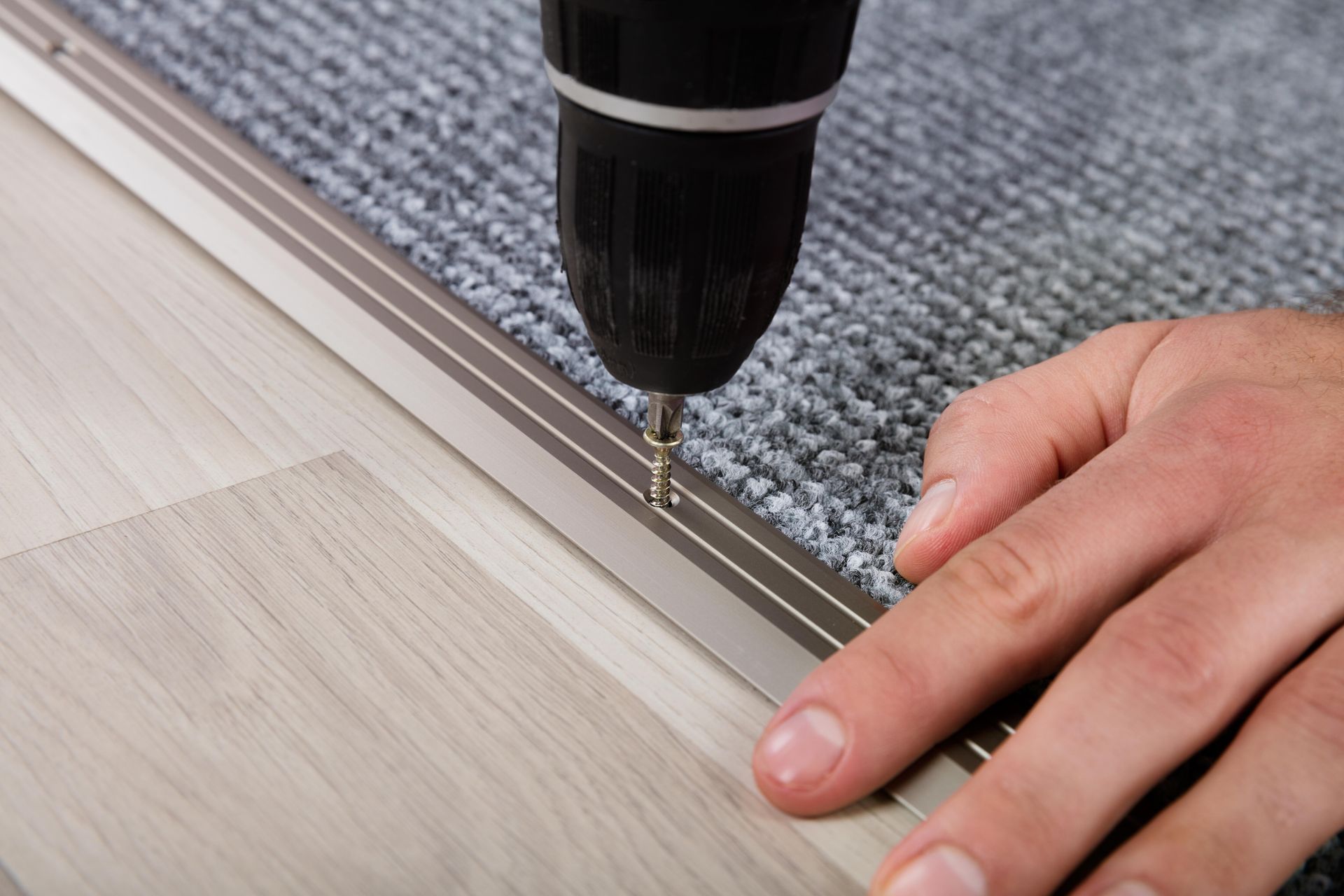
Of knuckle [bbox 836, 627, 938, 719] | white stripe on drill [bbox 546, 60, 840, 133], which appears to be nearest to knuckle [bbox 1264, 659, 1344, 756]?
knuckle [bbox 836, 627, 938, 719]

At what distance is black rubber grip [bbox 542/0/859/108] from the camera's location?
0.26 metres

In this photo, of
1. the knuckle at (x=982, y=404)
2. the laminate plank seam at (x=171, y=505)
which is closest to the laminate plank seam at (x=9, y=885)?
the laminate plank seam at (x=171, y=505)

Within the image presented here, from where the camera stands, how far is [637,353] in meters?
0.32

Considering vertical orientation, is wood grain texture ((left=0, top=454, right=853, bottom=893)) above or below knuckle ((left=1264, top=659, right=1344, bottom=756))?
below

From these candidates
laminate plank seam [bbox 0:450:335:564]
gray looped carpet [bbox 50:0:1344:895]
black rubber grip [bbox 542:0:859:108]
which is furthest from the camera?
gray looped carpet [bbox 50:0:1344:895]

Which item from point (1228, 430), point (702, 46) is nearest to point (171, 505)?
point (702, 46)

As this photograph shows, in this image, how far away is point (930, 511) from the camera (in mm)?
405

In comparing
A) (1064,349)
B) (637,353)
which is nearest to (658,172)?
(637,353)

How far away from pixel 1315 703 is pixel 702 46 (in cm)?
25

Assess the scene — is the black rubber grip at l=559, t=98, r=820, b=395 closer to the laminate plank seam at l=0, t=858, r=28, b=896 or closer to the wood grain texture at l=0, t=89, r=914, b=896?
the wood grain texture at l=0, t=89, r=914, b=896

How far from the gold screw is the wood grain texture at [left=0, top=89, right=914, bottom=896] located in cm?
4

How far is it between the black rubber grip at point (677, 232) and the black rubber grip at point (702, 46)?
0.01 metres

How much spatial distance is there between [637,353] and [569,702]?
0.36 ft

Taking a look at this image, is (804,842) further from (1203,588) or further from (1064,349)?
(1064,349)
